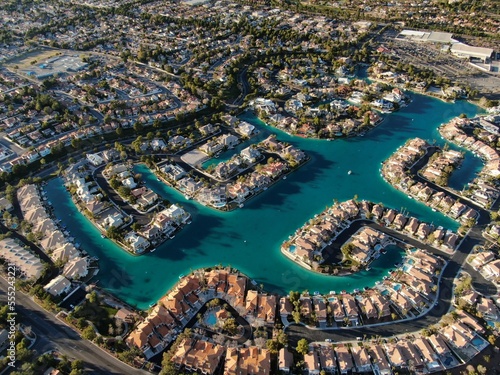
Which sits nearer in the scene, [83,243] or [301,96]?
[83,243]

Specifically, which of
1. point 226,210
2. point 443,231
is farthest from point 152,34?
point 443,231

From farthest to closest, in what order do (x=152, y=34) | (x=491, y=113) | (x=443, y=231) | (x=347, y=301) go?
(x=152, y=34) → (x=491, y=113) → (x=443, y=231) → (x=347, y=301)

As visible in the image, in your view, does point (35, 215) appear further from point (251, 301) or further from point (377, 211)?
point (377, 211)

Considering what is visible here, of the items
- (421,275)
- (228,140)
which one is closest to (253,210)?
(228,140)

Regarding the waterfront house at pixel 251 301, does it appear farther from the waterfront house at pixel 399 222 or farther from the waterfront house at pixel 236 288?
the waterfront house at pixel 399 222

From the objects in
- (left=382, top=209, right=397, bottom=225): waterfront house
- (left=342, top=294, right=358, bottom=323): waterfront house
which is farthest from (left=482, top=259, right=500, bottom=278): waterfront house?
(left=342, top=294, right=358, bottom=323): waterfront house

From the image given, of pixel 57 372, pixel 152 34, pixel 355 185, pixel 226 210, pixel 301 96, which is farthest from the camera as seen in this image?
pixel 152 34

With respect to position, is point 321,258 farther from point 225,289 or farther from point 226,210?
point 226,210
